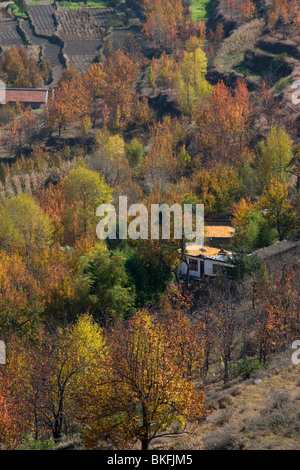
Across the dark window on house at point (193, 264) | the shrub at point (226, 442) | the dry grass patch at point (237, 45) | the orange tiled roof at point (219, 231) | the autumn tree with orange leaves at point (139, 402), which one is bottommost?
the shrub at point (226, 442)

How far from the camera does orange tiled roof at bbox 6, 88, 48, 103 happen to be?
341 feet

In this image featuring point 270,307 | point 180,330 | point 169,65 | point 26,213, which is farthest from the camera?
point 169,65

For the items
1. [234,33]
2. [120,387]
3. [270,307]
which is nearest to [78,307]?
[270,307]

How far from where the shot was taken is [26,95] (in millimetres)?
105438

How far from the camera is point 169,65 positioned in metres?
103

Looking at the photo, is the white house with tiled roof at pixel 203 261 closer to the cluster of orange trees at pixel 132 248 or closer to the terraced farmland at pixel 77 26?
the cluster of orange trees at pixel 132 248

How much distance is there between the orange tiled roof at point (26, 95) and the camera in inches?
4087

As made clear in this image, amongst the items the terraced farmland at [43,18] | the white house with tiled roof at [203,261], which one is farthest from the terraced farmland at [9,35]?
the white house with tiled roof at [203,261]

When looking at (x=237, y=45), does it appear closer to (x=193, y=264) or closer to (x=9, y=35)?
(x=9, y=35)

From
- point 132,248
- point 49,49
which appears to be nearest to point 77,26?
point 49,49

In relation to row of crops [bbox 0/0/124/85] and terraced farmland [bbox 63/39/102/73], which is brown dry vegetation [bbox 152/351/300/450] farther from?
row of crops [bbox 0/0/124/85]

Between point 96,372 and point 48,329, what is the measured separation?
18.2 meters

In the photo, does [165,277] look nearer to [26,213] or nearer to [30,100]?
[26,213]

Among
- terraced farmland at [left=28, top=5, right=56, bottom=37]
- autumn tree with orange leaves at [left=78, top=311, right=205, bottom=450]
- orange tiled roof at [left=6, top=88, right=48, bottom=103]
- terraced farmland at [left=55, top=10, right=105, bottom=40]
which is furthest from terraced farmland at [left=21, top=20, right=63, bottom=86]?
autumn tree with orange leaves at [left=78, top=311, right=205, bottom=450]
